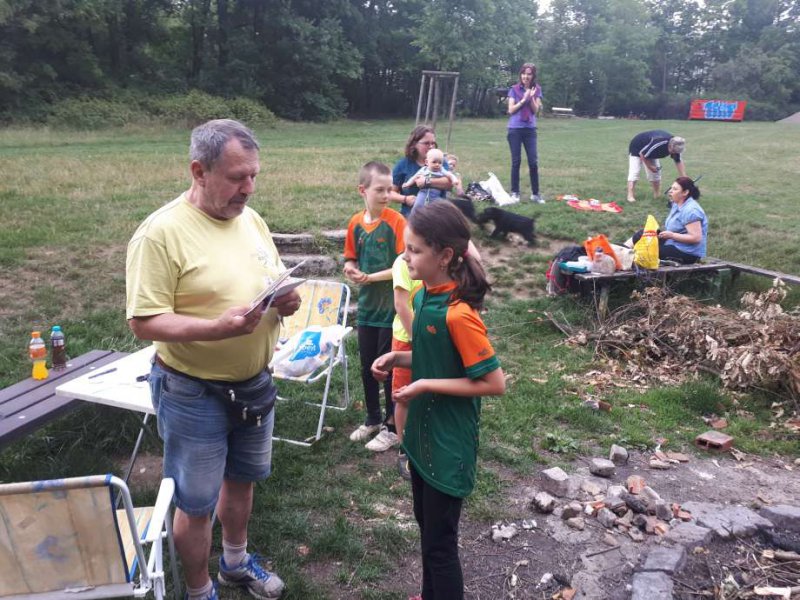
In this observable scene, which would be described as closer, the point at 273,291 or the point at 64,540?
the point at 64,540

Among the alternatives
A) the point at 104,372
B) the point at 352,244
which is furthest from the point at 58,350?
the point at 352,244

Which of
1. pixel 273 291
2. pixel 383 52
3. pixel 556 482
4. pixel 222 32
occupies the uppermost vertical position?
pixel 383 52

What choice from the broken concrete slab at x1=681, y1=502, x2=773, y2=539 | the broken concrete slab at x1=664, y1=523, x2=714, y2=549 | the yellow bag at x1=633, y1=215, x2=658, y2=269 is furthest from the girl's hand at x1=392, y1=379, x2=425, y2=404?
the yellow bag at x1=633, y1=215, x2=658, y2=269

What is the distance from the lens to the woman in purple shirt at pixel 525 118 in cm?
983

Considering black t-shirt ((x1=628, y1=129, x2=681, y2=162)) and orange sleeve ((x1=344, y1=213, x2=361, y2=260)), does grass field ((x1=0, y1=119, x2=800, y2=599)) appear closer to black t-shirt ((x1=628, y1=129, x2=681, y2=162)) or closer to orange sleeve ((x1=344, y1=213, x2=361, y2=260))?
black t-shirt ((x1=628, y1=129, x2=681, y2=162))

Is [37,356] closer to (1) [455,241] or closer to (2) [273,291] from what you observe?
(2) [273,291]

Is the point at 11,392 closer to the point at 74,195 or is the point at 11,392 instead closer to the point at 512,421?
the point at 512,421

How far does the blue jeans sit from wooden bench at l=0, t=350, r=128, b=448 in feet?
3.74

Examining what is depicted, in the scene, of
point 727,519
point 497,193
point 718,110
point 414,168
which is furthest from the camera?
point 718,110

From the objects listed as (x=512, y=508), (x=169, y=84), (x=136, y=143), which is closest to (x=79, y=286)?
(x=512, y=508)

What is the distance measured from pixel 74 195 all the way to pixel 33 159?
193 inches

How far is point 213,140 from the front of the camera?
221cm

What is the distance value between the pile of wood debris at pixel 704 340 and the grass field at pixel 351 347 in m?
0.21

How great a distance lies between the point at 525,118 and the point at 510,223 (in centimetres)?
247
